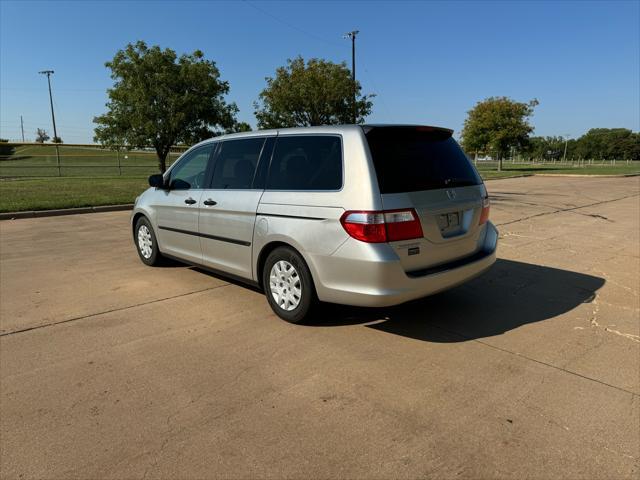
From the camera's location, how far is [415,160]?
3.79 metres

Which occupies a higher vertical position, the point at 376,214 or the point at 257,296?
the point at 376,214

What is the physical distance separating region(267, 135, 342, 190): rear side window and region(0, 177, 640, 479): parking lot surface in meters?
1.29

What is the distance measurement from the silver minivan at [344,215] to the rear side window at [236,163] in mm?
12

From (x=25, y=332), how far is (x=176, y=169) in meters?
2.50

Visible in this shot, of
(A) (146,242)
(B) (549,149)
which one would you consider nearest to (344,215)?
(A) (146,242)

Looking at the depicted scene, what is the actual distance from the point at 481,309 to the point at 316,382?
2.19 m

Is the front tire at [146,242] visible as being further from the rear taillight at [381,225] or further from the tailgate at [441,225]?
the tailgate at [441,225]

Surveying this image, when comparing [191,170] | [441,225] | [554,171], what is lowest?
[441,225]

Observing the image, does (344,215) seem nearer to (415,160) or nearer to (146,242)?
(415,160)

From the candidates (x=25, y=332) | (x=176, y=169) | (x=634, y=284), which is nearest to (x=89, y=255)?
(x=176, y=169)

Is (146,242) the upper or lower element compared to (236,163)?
lower

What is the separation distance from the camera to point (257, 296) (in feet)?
16.1

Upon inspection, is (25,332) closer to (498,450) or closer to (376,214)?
(376,214)

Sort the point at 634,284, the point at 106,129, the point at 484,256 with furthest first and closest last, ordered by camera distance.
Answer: the point at 106,129, the point at 634,284, the point at 484,256
